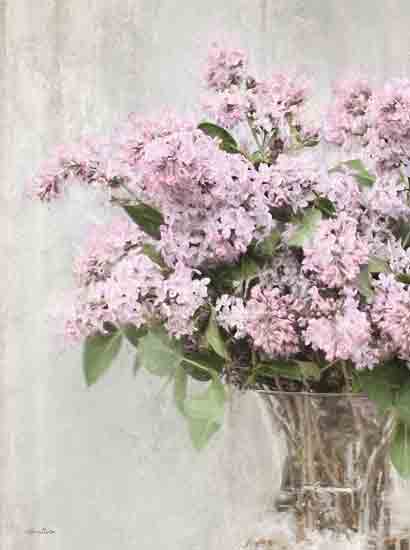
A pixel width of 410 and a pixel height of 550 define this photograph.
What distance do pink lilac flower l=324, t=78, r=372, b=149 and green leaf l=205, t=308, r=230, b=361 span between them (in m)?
0.27

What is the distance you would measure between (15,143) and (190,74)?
0.28m

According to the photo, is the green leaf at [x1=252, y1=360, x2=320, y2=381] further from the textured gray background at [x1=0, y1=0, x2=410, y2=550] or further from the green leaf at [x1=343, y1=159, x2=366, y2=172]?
the textured gray background at [x1=0, y1=0, x2=410, y2=550]

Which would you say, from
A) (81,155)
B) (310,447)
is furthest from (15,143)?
(310,447)

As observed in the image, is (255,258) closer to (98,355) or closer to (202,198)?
(202,198)

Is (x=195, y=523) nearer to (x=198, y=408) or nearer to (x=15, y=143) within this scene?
Result: (x=198, y=408)

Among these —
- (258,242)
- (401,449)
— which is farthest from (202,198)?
(401,449)

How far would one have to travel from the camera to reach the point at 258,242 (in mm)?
797

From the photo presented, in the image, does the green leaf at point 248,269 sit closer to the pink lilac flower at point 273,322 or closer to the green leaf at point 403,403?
the pink lilac flower at point 273,322

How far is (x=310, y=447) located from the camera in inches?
33.3

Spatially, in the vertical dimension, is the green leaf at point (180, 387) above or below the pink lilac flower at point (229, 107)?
below

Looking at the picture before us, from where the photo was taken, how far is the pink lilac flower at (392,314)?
2.31 feet

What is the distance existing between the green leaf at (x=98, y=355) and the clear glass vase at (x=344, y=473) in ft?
0.67
